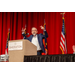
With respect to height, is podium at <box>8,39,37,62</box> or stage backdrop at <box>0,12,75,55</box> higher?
stage backdrop at <box>0,12,75,55</box>

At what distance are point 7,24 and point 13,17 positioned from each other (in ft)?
1.09

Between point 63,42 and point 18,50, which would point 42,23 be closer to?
point 63,42

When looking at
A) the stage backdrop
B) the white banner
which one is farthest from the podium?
the stage backdrop

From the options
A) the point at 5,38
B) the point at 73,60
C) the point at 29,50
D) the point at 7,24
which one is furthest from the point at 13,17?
the point at 73,60

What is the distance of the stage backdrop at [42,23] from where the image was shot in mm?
4070

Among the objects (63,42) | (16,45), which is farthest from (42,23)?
(16,45)

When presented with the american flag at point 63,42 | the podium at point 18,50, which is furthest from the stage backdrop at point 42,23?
the podium at point 18,50

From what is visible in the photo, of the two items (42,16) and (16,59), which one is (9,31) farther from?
(16,59)

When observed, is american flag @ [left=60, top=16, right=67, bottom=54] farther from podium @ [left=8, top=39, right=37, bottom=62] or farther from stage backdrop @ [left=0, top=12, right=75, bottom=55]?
podium @ [left=8, top=39, right=37, bottom=62]

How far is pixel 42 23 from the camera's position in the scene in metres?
4.53

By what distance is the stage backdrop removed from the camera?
4070 mm

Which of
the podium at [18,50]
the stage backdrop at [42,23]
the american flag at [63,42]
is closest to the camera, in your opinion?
the podium at [18,50]

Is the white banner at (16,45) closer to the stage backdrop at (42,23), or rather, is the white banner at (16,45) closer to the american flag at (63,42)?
the american flag at (63,42)

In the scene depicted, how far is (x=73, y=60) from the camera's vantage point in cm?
89
